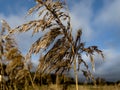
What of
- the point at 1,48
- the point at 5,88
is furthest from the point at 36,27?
the point at 5,88

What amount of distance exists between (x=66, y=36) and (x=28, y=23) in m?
0.56

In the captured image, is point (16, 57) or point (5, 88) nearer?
point (16, 57)

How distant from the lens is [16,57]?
23.4 feet

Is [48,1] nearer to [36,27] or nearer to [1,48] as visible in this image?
[36,27]

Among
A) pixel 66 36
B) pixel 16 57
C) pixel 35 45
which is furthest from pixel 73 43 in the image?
pixel 16 57

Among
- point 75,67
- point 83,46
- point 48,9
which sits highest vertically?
point 48,9

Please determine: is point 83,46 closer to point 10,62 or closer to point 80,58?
point 80,58

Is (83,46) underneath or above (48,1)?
underneath

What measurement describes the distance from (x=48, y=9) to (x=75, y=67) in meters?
0.84

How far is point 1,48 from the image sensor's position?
8.22 meters

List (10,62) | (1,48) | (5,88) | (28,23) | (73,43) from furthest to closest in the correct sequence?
(5,88) < (1,48) < (10,62) < (73,43) < (28,23)

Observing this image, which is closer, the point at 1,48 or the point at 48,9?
the point at 48,9

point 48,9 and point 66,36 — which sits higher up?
point 48,9

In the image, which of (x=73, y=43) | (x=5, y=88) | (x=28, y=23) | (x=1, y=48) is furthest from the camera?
(x=5, y=88)
